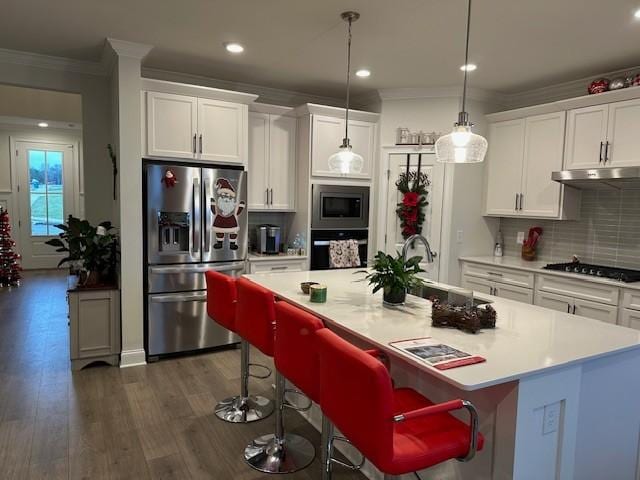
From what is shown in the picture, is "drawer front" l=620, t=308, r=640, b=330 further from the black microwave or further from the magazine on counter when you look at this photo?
the black microwave

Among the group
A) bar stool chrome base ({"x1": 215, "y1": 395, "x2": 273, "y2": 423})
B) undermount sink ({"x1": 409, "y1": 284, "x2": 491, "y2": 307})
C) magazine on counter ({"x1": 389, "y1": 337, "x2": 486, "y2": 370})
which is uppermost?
undermount sink ({"x1": 409, "y1": 284, "x2": 491, "y2": 307})

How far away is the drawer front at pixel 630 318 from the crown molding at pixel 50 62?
4.91m

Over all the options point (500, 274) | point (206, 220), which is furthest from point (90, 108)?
A: point (500, 274)

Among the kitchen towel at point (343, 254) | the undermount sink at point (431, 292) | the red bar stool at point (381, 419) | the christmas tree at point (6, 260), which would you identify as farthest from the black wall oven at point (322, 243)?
the christmas tree at point (6, 260)

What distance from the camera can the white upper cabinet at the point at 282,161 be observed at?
4.67 metres

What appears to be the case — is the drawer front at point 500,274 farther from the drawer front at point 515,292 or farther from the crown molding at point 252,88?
the crown molding at point 252,88

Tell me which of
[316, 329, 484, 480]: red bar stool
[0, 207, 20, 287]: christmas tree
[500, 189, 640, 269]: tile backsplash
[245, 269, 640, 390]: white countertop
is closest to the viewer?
[316, 329, 484, 480]: red bar stool

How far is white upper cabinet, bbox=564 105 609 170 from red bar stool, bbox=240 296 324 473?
3.23m

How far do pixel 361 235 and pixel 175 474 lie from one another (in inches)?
123

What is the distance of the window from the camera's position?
8336 mm

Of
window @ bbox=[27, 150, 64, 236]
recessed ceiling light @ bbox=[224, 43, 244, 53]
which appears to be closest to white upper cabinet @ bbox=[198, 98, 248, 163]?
recessed ceiling light @ bbox=[224, 43, 244, 53]

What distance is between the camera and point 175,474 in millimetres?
2352

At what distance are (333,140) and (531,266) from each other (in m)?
2.33

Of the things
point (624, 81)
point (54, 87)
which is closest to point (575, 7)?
point (624, 81)
